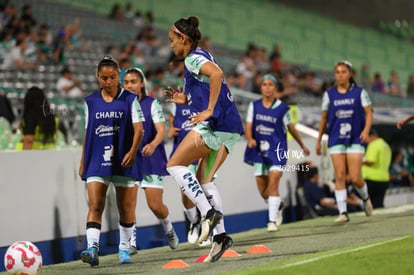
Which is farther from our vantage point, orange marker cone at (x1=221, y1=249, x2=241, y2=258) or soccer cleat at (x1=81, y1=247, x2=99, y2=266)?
orange marker cone at (x1=221, y1=249, x2=241, y2=258)

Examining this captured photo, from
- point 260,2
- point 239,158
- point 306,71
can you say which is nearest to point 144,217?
point 239,158

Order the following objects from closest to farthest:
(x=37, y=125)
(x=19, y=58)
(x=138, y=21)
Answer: (x=37, y=125)
(x=19, y=58)
(x=138, y=21)

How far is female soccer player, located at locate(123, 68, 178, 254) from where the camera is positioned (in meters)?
11.5

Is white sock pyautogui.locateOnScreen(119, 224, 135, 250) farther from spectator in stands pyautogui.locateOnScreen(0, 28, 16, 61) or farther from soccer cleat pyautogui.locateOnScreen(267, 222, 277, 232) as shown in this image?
spectator in stands pyautogui.locateOnScreen(0, 28, 16, 61)

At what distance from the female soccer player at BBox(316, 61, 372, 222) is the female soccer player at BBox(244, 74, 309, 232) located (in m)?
0.55

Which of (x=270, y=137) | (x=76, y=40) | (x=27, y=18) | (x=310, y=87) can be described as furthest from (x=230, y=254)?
(x=310, y=87)

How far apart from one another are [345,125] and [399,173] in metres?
8.43

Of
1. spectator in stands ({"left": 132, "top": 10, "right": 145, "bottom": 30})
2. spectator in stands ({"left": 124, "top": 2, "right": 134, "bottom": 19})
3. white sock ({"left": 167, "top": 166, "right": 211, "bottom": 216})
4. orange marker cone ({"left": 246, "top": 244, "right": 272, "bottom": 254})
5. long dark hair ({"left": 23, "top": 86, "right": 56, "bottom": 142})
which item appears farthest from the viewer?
spectator in stands ({"left": 124, "top": 2, "right": 134, "bottom": 19})

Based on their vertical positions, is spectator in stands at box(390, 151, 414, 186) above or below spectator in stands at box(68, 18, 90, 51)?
below

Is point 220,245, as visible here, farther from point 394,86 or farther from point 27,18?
point 394,86

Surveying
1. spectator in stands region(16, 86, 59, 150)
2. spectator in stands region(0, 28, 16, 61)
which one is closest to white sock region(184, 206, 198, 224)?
spectator in stands region(16, 86, 59, 150)

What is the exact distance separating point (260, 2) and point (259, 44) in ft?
9.37

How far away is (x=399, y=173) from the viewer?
22.1 meters

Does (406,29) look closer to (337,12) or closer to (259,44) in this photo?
(337,12)
